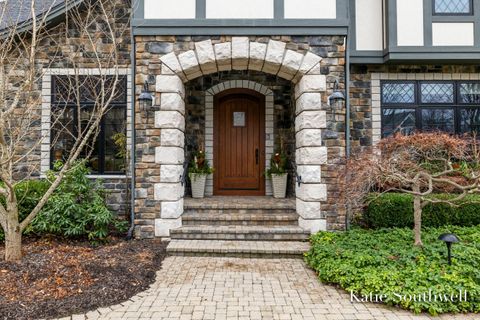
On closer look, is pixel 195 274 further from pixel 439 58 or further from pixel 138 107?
pixel 439 58

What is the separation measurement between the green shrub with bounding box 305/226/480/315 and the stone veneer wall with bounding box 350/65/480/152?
2.56 m

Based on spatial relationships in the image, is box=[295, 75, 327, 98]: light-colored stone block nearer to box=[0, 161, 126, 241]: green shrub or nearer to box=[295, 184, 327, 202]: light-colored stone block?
box=[295, 184, 327, 202]: light-colored stone block

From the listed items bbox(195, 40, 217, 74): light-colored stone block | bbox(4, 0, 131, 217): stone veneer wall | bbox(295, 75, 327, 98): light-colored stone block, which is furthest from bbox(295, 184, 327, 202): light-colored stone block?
bbox(4, 0, 131, 217): stone veneer wall

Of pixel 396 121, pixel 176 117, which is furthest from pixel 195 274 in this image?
pixel 396 121

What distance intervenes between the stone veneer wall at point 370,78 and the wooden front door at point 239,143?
201 centimetres

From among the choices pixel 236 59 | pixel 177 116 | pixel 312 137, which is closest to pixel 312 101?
pixel 312 137

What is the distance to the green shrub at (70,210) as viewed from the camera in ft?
18.1

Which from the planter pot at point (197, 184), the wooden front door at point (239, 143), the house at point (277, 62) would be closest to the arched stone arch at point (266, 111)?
the wooden front door at point (239, 143)

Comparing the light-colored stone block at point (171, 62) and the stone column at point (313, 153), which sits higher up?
the light-colored stone block at point (171, 62)

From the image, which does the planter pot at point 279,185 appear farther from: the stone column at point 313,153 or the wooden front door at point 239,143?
the stone column at point 313,153

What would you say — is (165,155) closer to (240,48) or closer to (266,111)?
(240,48)

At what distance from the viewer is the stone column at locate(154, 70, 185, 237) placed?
5.65 m

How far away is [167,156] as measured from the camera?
224 inches

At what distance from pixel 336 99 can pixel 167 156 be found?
2.88 metres
